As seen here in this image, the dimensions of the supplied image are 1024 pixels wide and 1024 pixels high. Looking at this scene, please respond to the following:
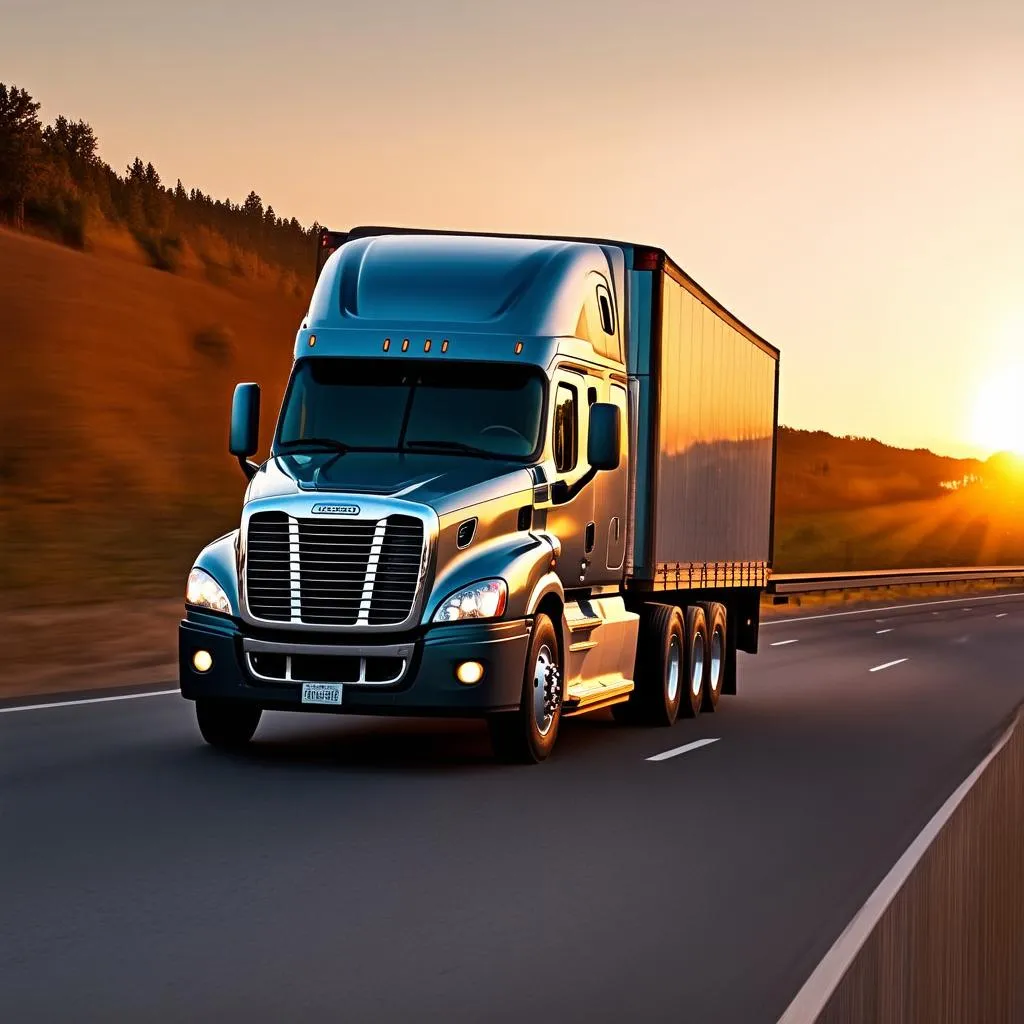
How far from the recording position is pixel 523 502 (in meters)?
13.4

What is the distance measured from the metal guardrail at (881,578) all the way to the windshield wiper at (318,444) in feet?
80.3

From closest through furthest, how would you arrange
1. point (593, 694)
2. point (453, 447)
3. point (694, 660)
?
point (453, 447)
point (593, 694)
point (694, 660)

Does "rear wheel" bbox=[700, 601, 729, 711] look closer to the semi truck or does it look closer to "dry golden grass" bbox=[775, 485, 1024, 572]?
the semi truck

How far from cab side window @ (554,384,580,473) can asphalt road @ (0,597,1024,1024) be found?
2.19 metres

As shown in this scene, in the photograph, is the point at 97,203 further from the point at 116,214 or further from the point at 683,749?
the point at 683,749

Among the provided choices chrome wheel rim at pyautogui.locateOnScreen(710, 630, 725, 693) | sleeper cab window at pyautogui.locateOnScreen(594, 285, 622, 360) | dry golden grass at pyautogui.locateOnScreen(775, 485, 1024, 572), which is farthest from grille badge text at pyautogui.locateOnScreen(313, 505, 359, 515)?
dry golden grass at pyautogui.locateOnScreen(775, 485, 1024, 572)

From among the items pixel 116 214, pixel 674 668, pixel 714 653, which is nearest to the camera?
pixel 674 668

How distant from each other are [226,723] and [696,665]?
5.96 m

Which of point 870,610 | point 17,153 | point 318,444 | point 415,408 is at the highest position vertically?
point 17,153

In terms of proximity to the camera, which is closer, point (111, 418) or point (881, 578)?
point (111, 418)

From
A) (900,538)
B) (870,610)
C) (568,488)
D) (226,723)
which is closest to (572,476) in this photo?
(568,488)

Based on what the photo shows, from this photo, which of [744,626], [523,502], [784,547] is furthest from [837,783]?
[784,547]

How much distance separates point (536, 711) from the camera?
13.5 m

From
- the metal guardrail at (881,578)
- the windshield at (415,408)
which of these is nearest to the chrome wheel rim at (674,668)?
the windshield at (415,408)
